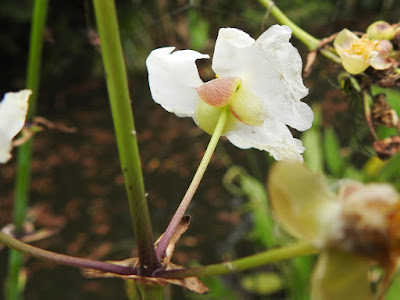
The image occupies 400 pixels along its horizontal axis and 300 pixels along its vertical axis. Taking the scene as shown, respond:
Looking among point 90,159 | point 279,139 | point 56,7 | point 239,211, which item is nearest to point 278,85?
point 279,139

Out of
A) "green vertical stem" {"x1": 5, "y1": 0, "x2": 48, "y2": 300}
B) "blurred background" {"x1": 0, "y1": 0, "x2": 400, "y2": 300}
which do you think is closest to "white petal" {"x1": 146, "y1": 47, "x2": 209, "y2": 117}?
"green vertical stem" {"x1": 5, "y1": 0, "x2": 48, "y2": 300}

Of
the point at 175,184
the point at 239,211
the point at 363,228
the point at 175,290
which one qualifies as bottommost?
the point at 175,290

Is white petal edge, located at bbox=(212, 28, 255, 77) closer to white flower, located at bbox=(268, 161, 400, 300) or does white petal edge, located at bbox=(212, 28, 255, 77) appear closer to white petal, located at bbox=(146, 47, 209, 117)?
white petal, located at bbox=(146, 47, 209, 117)

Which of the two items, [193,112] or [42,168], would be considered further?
A: [42,168]

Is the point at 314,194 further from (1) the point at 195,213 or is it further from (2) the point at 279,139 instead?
(1) the point at 195,213

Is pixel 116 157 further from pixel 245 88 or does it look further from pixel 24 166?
pixel 245 88

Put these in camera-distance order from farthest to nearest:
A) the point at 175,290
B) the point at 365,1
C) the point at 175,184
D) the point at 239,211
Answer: the point at 365,1 → the point at 175,184 → the point at 239,211 → the point at 175,290

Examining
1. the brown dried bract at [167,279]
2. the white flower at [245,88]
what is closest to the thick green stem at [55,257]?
the brown dried bract at [167,279]
